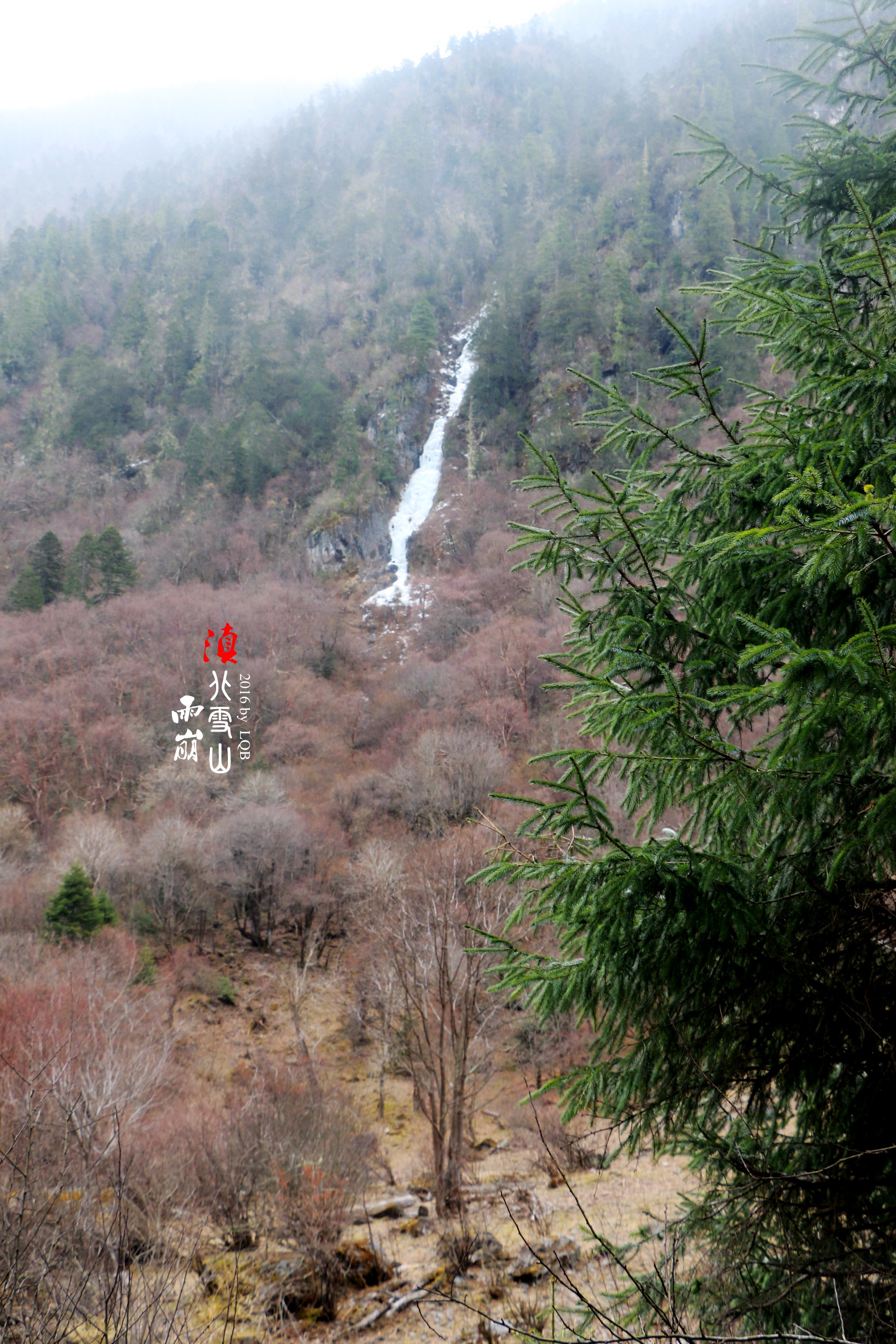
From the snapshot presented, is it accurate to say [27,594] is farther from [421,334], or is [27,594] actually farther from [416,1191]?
[421,334]

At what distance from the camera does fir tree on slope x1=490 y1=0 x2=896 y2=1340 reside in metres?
1.99

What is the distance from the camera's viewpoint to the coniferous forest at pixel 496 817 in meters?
2.21

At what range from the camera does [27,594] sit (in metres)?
31.3

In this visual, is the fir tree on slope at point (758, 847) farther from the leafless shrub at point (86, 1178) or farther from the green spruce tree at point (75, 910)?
the green spruce tree at point (75, 910)

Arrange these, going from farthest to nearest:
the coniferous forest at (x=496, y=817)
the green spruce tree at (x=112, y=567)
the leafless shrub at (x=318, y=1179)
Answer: the green spruce tree at (x=112, y=567) < the leafless shrub at (x=318, y=1179) < the coniferous forest at (x=496, y=817)

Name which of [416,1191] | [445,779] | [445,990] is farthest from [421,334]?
[416,1191]

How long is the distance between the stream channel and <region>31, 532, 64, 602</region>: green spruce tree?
15.1 meters

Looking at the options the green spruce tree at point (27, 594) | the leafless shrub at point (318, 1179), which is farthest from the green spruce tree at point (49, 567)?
the leafless shrub at point (318, 1179)

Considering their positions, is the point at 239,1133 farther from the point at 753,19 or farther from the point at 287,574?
the point at 753,19

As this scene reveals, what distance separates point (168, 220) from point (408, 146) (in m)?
27.1

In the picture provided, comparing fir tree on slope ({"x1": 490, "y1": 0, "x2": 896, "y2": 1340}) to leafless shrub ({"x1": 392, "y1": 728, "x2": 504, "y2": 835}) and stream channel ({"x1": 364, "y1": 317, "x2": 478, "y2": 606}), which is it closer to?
leafless shrub ({"x1": 392, "y1": 728, "x2": 504, "y2": 835})

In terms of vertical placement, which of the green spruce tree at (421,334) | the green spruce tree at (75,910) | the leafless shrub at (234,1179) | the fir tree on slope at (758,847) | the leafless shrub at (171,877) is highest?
the green spruce tree at (421,334)

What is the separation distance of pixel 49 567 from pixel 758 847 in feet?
121

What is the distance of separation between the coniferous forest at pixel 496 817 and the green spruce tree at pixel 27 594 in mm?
490
